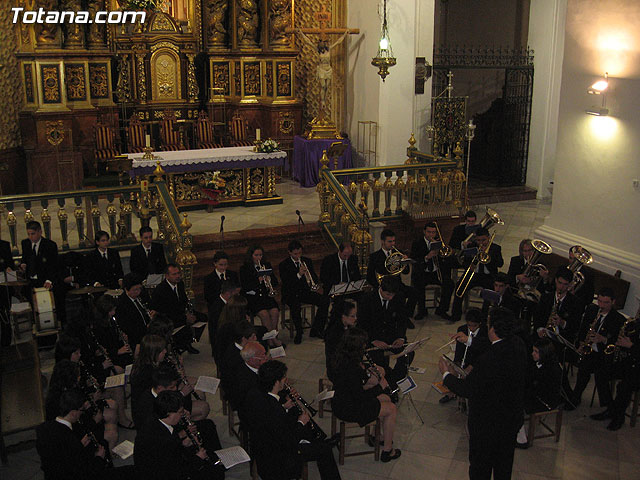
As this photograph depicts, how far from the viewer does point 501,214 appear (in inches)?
604

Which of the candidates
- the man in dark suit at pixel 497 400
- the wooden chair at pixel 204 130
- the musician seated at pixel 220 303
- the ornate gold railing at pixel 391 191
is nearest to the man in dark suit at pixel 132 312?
the musician seated at pixel 220 303

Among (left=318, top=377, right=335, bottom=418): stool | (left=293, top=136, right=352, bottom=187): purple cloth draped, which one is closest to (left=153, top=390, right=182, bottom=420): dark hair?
(left=318, top=377, right=335, bottom=418): stool

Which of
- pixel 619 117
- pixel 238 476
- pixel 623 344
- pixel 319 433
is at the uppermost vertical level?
pixel 619 117

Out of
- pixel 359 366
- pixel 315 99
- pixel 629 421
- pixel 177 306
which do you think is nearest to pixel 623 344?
pixel 629 421

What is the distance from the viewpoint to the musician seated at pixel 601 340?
24.0 feet

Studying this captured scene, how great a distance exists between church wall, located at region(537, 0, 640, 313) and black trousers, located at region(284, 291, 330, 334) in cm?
401

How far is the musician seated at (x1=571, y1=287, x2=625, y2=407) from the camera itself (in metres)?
7.32

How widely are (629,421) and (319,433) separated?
11.4 feet

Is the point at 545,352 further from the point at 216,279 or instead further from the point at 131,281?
the point at 131,281

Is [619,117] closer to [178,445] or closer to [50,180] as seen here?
[178,445]

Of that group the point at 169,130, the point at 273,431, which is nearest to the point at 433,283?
the point at 273,431

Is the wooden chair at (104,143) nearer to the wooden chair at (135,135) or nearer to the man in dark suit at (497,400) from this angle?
the wooden chair at (135,135)

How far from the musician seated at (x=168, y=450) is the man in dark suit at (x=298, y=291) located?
3709mm

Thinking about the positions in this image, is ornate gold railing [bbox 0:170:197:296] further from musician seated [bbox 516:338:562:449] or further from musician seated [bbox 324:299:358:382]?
musician seated [bbox 516:338:562:449]
